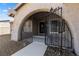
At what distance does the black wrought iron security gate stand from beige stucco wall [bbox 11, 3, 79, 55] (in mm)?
284

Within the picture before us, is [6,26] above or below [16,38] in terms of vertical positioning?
above

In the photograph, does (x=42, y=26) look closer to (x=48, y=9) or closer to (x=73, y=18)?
(x=48, y=9)

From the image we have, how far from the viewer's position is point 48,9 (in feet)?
19.4

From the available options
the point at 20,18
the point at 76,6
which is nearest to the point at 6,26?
the point at 20,18

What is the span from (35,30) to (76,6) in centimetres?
444

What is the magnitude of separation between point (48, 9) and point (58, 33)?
3.72ft

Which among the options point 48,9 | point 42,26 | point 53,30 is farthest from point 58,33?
point 42,26

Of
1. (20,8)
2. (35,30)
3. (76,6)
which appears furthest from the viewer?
(35,30)

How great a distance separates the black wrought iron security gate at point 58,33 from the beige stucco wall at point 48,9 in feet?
0.93

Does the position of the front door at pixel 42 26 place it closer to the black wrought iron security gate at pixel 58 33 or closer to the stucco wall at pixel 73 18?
the black wrought iron security gate at pixel 58 33

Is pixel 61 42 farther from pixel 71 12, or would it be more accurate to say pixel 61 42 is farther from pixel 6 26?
pixel 6 26

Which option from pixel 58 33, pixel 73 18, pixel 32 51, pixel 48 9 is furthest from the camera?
pixel 58 33

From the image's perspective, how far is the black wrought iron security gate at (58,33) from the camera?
5637 millimetres

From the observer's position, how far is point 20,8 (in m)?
7.10
